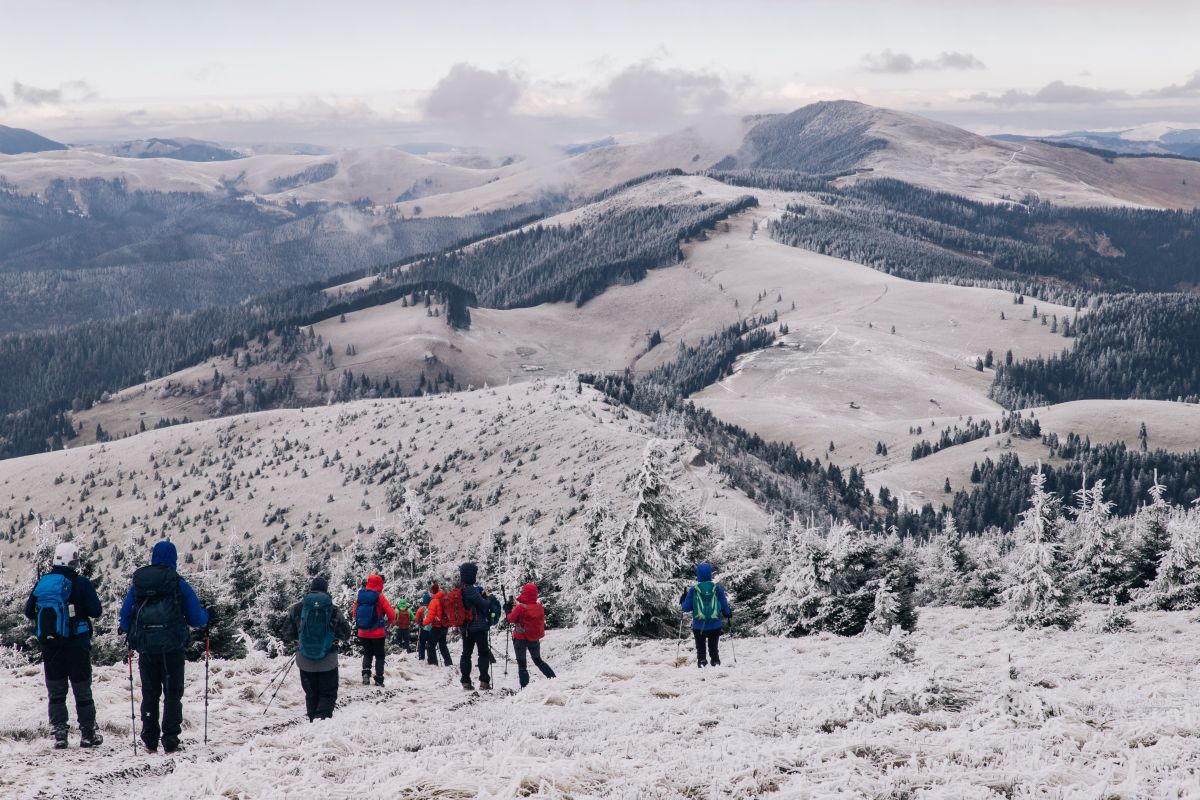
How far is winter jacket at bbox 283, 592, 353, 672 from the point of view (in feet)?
57.3

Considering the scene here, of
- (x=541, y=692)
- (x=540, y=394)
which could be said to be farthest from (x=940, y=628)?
(x=540, y=394)

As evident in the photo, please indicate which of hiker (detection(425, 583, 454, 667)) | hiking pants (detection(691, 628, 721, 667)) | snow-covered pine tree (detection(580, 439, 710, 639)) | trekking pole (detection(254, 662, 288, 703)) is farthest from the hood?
snow-covered pine tree (detection(580, 439, 710, 639))

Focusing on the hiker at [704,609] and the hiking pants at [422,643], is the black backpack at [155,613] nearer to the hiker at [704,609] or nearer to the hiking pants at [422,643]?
the hiker at [704,609]

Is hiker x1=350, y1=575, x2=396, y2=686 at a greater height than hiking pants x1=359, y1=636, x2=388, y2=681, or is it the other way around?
hiker x1=350, y1=575, x2=396, y2=686

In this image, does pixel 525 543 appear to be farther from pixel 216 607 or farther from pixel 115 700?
pixel 115 700

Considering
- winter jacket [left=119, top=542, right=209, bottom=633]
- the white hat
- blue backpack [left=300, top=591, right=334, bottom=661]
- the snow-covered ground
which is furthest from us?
blue backpack [left=300, top=591, right=334, bottom=661]

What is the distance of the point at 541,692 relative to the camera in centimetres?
1998

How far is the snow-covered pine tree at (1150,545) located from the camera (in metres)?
35.0

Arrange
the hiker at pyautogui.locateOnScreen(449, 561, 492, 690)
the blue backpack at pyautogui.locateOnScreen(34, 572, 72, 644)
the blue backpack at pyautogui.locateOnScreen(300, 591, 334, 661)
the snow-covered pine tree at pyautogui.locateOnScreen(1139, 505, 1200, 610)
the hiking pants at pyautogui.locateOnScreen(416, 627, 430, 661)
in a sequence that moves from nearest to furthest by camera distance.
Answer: the blue backpack at pyautogui.locateOnScreen(34, 572, 72, 644)
the blue backpack at pyautogui.locateOnScreen(300, 591, 334, 661)
the hiker at pyautogui.locateOnScreen(449, 561, 492, 690)
the hiking pants at pyautogui.locateOnScreen(416, 627, 430, 661)
the snow-covered pine tree at pyautogui.locateOnScreen(1139, 505, 1200, 610)

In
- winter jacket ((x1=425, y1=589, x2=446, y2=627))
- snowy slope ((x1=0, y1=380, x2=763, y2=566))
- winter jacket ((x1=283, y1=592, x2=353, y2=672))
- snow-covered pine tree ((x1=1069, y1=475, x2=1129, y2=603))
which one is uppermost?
winter jacket ((x1=283, y1=592, x2=353, y2=672))

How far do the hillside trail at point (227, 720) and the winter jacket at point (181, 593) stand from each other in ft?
7.51

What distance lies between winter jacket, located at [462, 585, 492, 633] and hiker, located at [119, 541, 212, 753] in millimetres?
7159

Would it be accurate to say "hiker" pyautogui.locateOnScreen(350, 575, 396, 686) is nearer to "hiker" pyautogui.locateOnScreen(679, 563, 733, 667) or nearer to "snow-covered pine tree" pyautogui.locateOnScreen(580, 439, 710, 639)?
"hiker" pyautogui.locateOnScreen(679, 563, 733, 667)

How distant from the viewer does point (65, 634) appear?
1545 cm
